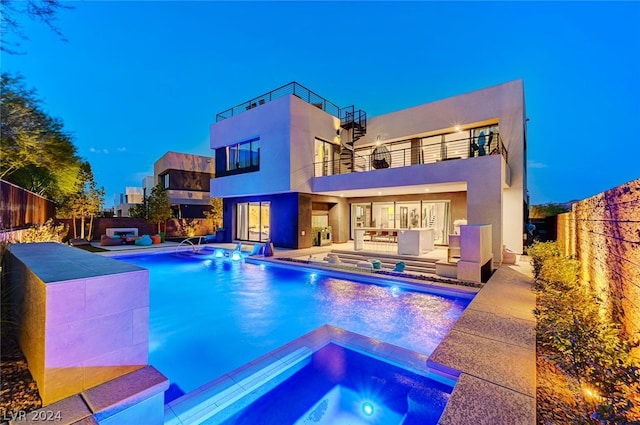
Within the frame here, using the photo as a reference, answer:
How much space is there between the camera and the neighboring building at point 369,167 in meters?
11.1

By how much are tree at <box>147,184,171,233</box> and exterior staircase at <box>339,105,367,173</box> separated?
12.2 m

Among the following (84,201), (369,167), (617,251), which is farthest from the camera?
(84,201)

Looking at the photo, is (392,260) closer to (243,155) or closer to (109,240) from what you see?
(243,155)

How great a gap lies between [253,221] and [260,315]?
1121cm

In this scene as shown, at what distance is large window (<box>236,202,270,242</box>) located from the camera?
16.2 metres

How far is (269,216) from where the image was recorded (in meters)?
15.4

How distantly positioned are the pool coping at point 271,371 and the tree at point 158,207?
1814 cm

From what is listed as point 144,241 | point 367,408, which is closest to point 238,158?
point 144,241

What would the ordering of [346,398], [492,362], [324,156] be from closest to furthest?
[492,362] < [346,398] < [324,156]

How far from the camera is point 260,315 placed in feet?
Answer: 20.3

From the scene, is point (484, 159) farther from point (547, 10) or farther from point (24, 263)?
point (547, 10)

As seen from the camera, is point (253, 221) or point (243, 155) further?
point (253, 221)

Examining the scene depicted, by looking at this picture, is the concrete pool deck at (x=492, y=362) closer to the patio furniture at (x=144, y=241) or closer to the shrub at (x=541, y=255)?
the shrub at (x=541, y=255)

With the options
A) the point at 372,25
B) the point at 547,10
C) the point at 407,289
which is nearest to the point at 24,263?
the point at 407,289
